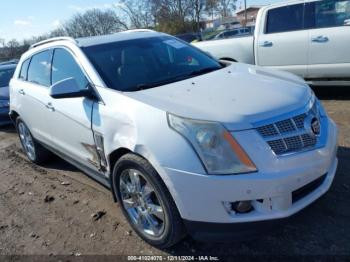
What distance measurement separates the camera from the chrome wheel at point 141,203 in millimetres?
2967

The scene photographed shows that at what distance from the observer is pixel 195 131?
2.58 metres

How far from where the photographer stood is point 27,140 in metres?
5.75

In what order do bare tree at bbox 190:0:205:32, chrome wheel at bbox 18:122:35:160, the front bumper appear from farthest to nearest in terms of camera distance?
bare tree at bbox 190:0:205:32, chrome wheel at bbox 18:122:35:160, the front bumper

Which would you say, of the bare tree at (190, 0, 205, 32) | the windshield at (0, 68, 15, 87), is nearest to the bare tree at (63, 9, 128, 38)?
the bare tree at (190, 0, 205, 32)

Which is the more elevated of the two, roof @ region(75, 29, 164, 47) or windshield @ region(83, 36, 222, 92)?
roof @ region(75, 29, 164, 47)

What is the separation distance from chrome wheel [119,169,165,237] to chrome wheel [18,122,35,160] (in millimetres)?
2769

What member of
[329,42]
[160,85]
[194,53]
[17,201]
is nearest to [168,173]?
[160,85]

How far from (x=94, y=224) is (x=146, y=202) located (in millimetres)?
897

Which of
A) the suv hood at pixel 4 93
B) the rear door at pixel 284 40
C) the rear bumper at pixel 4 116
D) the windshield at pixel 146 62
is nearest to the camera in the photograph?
the windshield at pixel 146 62

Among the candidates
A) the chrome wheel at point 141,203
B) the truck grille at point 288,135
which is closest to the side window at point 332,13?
the truck grille at point 288,135

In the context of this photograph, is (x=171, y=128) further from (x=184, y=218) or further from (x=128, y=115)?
(x=184, y=218)

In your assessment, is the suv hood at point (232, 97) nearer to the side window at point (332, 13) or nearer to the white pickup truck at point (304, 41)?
the white pickup truck at point (304, 41)

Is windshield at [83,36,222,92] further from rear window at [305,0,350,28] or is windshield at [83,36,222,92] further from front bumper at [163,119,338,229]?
rear window at [305,0,350,28]

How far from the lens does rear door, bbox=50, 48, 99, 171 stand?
3.54 metres
